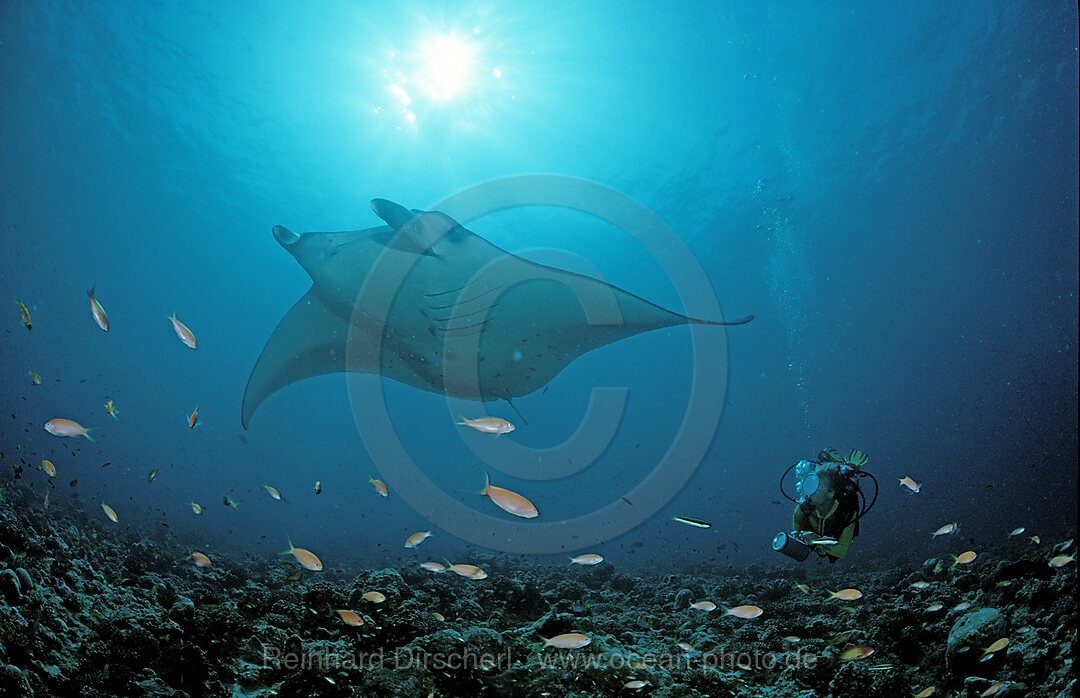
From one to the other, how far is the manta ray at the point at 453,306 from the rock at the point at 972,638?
2961 millimetres

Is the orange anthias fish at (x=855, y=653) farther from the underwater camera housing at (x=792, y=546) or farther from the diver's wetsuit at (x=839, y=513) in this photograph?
the diver's wetsuit at (x=839, y=513)

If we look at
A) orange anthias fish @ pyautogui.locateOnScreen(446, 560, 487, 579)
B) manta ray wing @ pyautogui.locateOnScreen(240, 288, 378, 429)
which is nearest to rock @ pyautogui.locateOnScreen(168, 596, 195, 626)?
orange anthias fish @ pyautogui.locateOnScreen(446, 560, 487, 579)

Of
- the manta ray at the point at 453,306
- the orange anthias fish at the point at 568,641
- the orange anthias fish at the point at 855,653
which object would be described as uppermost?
the manta ray at the point at 453,306

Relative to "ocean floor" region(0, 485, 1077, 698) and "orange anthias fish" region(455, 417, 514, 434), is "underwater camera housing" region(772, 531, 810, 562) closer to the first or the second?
"ocean floor" region(0, 485, 1077, 698)

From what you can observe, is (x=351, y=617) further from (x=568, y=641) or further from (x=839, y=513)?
(x=839, y=513)

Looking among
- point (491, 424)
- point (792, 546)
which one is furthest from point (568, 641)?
point (792, 546)

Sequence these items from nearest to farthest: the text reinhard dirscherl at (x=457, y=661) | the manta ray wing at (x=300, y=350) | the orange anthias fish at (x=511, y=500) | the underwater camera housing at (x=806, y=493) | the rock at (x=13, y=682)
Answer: the rock at (x=13, y=682) < the text reinhard dirscherl at (x=457, y=661) < the orange anthias fish at (x=511, y=500) < the underwater camera housing at (x=806, y=493) < the manta ray wing at (x=300, y=350)

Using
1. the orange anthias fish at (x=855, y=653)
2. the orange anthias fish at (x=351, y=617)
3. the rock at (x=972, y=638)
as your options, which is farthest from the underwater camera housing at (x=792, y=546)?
the orange anthias fish at (x=351, y=617)

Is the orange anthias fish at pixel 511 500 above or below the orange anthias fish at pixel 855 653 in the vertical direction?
above

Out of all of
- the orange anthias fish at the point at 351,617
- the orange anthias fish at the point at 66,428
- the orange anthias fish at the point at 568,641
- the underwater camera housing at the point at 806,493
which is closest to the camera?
the orange anthias fish at the point at 568,641

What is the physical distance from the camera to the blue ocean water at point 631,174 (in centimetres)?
1106

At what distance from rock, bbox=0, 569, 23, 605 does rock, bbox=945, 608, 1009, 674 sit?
637cm

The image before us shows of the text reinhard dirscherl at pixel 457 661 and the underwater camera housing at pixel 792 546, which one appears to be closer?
the text reinhard dirscherl at pixel 457 661

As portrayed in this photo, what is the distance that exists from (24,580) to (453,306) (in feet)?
11.4
